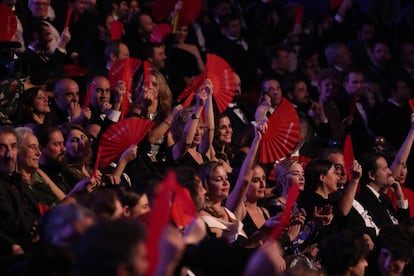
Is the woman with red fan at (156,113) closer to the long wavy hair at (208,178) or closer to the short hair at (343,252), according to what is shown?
the long wavy hair at (208,178)

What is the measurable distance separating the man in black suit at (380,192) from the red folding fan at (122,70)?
5.67ft

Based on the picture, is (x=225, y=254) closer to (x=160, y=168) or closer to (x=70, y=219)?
(x=70, y=219)

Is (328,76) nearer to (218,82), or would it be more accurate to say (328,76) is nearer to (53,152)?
(218,82)

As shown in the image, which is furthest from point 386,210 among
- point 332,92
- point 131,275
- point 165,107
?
point 131,275

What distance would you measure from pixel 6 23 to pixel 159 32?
1.86 meters

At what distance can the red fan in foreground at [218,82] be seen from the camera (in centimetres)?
680

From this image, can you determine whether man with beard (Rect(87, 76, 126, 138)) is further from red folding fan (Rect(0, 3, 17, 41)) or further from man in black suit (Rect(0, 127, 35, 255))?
man in black suit (Rect(0, 127, 35, 255))

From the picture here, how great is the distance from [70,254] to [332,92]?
19.3 feet

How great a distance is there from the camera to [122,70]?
22.7ft

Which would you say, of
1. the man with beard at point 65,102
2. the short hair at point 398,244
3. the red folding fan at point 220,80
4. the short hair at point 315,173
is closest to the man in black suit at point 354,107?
the red folding fan at point 220,80

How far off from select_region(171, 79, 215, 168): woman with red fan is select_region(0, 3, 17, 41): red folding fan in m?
1.34

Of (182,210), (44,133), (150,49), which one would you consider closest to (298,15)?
(150,49)

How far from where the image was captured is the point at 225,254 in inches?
152

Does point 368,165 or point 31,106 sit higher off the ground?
point 31,106
